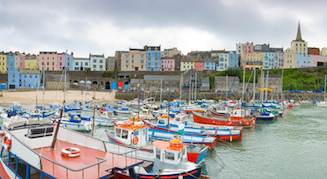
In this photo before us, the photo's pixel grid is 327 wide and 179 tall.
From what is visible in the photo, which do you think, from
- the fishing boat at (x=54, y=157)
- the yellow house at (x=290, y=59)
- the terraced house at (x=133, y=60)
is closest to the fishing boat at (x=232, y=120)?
the fishing boat at (x=54, y=157)

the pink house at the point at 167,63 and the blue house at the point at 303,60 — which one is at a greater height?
the blue house at the point at 303,60

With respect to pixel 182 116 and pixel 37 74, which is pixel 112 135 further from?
pixel 37 74

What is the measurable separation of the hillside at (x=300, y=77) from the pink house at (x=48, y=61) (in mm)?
56941

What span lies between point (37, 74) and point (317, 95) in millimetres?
90571

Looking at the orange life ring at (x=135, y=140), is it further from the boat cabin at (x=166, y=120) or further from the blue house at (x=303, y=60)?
the blue house at (x=303, y=60)

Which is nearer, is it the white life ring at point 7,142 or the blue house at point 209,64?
the white life ring at point 7,142

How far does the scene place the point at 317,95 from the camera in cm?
7962

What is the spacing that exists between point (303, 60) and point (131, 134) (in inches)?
4464

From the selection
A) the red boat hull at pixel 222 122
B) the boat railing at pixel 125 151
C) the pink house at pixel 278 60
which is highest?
the pink house at pixel 278 60

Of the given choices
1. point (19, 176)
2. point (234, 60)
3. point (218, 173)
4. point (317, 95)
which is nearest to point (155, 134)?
point (218, 173)

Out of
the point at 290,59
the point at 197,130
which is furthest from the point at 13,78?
the point at 290,59

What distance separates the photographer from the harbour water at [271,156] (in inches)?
664

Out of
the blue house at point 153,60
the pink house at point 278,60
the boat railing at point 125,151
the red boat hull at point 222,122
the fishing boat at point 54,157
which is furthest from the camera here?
the pink house at point 278,60

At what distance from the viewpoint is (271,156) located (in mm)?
20438
